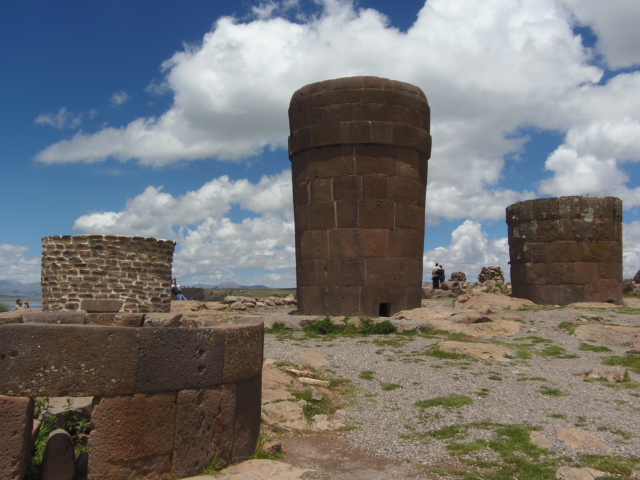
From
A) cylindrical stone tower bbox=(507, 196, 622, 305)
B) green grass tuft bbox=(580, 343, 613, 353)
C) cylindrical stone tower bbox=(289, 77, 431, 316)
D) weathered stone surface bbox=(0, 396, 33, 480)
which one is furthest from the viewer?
cylindrical stone tower bbox=(507, 196, 622, 305)

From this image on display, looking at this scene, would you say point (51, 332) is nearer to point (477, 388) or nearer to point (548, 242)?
point (477, 388)

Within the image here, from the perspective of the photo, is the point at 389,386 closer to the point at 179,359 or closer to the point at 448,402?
the point at 448,402

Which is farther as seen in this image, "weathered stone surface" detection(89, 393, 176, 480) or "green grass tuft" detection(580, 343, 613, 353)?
"green grass tuft" detection(580, 343, 613, 353)

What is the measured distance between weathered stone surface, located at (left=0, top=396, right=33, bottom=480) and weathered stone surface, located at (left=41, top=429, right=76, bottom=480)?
0.71ft

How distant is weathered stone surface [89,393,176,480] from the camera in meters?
3.92

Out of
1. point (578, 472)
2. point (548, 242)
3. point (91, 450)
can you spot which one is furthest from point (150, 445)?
point (548, 242)

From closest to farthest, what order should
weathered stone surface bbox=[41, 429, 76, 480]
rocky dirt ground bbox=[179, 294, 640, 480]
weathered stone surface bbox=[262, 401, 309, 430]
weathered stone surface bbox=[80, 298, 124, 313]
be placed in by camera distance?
weathered stone surface bbox=[41, 429, 76, 480] < rocky dirt ground bbox=[179, 294, 640, 480] < weathered stone surface bbox=[262, 401, 309, 430] < weathered stone surface bbox=[80, 298, 124, 313]

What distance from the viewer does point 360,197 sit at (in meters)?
12.5

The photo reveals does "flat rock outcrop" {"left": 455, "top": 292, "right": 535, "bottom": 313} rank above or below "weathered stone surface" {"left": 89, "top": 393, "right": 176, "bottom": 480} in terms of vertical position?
above

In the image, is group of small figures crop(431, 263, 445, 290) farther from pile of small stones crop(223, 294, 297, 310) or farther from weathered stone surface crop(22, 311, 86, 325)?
weathered stone surface crop(22, 311, 86, 325)

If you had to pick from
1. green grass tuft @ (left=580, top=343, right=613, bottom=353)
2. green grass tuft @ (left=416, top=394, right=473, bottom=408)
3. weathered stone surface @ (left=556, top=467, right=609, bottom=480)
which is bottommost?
weathered stone surface @ (left=556, top=467, right=609, bottom=480)

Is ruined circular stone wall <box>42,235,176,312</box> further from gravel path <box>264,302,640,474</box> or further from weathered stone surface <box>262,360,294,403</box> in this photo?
weathered stone surface <box>262,360,294,403</box>

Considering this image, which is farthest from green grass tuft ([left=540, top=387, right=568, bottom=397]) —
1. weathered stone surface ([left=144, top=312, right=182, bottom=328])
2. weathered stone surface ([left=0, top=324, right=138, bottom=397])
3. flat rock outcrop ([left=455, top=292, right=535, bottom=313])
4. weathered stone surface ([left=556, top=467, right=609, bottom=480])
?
flat rock outcrop ([left=455, top=292, right=535, bottom=313])

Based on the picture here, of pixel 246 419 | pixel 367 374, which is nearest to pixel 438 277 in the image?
pixel 367 374
